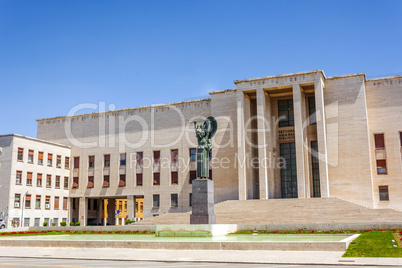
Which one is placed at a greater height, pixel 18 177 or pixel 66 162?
pixel 66 162

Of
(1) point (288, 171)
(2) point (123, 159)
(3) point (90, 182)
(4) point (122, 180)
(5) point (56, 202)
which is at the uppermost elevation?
(2) point (123, 159)

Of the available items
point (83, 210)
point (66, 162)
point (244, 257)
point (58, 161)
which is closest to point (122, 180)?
point (83, 210)

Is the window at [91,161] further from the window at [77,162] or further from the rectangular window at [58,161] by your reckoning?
the rectangular window at [58,161]

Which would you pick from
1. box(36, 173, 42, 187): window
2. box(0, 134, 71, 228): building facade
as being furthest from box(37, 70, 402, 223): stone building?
box(36, 173, 42, 187): window

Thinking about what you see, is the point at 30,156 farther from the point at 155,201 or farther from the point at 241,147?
the point at 241,147

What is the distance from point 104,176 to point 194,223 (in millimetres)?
31160

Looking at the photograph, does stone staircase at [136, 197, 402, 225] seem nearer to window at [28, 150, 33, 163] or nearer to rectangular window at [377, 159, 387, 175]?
rectangular window at [377, 159, 387, 175]

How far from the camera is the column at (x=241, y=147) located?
45375 millimetres

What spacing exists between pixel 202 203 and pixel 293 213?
12083mm

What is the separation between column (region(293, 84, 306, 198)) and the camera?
141 ft

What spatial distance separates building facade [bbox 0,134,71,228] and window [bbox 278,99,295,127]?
2833cm

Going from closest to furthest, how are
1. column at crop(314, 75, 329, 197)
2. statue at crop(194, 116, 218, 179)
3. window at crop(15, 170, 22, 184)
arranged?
statue at crop(194, 116, 218, 179) < column at crop(314, 75, 329, 197) < window at crop(15, 170, 22, 184)

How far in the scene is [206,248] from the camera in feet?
61.8

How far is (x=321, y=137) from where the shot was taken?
43.6m
